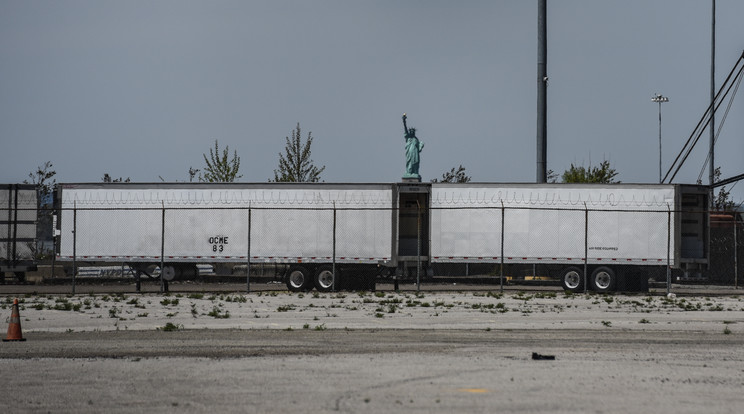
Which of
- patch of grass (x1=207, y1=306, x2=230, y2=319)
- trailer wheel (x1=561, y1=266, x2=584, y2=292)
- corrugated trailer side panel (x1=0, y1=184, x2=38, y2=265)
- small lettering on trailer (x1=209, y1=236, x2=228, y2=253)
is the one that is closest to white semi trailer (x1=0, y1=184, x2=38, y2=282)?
corrugated trailer side panel (x1=0, y1=184, x2=38, y2=265)

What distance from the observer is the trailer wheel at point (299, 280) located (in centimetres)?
3250

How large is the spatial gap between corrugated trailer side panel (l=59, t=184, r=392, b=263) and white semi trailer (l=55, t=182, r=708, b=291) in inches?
1.7

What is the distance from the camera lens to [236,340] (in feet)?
52.8

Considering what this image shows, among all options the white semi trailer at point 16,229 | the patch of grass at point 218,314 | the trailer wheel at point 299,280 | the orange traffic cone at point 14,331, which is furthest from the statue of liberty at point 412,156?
the orange traffic cone at point 14,331

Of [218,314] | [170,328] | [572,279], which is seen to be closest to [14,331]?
[170,328]

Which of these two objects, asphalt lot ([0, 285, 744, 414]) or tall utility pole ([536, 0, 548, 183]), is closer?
asphalt lot ([0, 285, 744, 414])

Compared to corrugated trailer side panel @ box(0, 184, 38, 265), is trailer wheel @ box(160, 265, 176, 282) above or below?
below

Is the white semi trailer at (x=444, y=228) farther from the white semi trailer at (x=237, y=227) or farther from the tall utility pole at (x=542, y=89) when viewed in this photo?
the tall utility pole at (x=542, y=89)

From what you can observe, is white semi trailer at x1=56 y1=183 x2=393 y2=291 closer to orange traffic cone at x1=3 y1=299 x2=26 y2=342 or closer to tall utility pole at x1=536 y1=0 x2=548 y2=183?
tall utility pole at x1=536 y1=0 x2=548 y2=183

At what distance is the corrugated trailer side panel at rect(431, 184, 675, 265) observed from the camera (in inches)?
1262

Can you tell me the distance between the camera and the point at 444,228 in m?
32.7

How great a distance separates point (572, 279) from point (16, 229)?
18.4 metres

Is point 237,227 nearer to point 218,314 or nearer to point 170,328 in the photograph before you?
point 218,314

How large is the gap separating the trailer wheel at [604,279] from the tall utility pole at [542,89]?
5.90m
